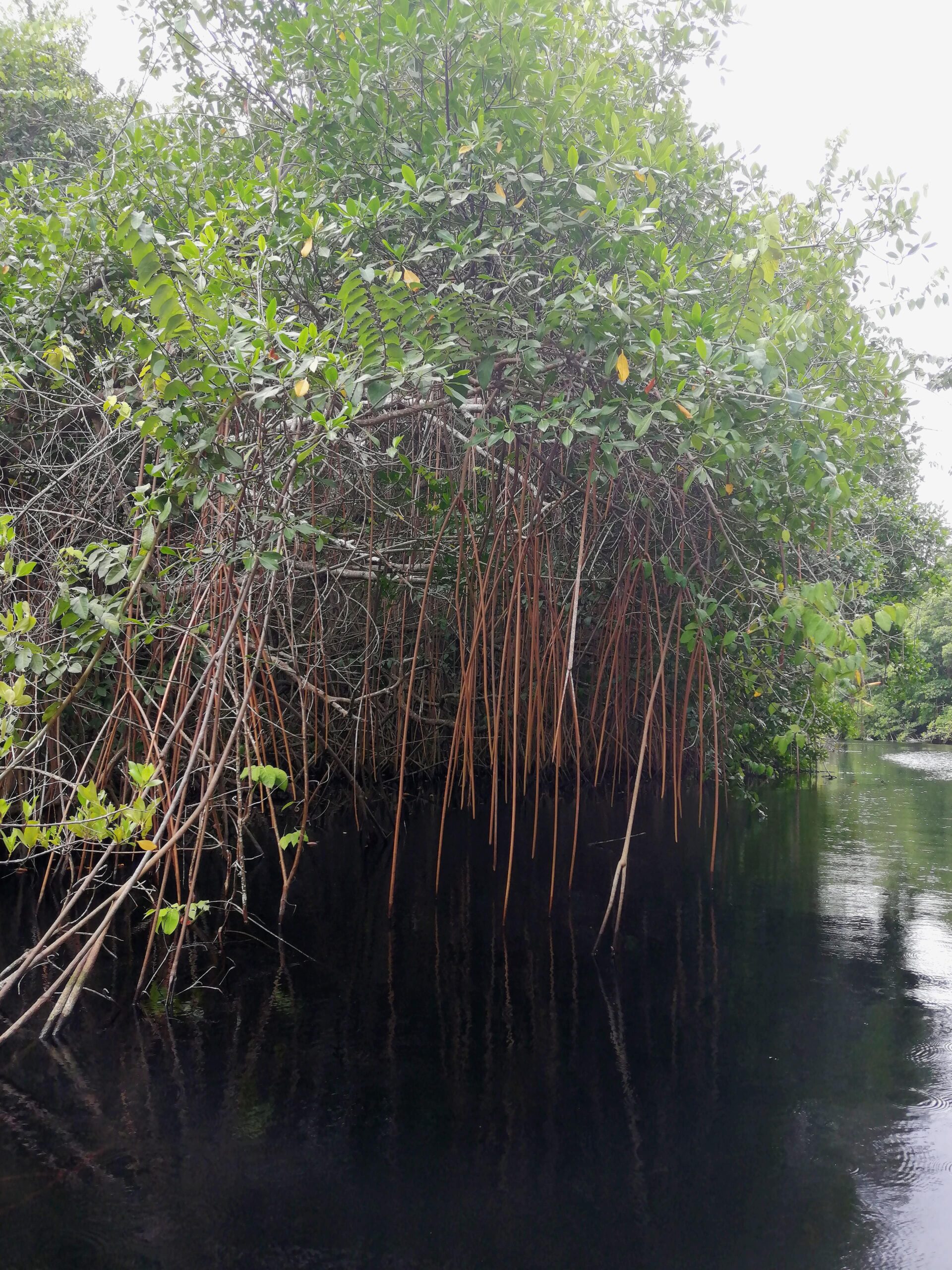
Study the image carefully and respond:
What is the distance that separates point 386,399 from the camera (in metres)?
3.48

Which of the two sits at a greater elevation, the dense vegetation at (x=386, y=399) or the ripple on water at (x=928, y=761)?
the dense vegetation at (x=386, y=399)

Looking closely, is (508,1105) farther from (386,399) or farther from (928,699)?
(928,699)

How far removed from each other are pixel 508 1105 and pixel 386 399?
2.49 metres

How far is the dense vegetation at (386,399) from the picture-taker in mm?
2834

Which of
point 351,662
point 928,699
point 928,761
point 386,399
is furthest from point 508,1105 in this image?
point 928,699

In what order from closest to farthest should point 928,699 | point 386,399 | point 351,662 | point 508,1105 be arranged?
point 508,1105, point 386,399, point 351,662, point 928,699

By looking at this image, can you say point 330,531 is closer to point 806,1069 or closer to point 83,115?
point 806,1069

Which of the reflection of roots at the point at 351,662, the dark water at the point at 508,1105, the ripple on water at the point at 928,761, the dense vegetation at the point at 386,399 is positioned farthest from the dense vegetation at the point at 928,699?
the dark water at the point at 508,1105

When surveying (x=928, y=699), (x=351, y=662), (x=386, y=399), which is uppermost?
(x=386, y=399)

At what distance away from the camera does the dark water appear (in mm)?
2049

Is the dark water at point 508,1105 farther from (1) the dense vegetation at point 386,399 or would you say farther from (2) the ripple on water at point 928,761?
(2) the ripple on water at point 928,761

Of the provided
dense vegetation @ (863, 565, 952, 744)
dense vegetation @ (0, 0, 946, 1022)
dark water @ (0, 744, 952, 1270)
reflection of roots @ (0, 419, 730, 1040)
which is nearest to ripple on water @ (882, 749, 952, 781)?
dense vegetation @ (863, 565, 952, 744)

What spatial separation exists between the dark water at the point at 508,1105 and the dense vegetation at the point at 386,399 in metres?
0.45

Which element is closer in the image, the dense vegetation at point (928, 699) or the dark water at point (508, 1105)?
the dark water at point (508, 1105)
